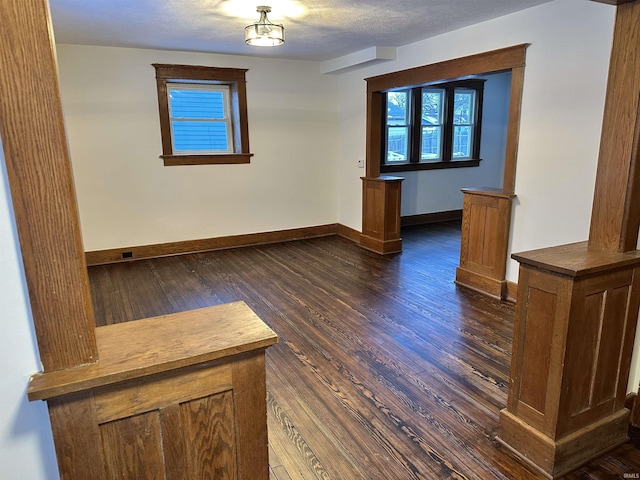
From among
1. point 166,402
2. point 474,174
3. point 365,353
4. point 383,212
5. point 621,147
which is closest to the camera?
point 166,402

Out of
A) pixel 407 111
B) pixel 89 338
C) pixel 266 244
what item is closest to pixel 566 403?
pixel 89 338

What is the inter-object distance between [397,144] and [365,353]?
480 centimetres

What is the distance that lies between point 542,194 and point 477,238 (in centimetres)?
78

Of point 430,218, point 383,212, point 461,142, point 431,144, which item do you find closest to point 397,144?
point 431,144

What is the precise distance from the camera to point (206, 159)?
5535 millimetres

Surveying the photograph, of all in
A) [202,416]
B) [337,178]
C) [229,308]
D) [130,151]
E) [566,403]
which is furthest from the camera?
[337,178]

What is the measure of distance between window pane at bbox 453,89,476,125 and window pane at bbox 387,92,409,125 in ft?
3.06

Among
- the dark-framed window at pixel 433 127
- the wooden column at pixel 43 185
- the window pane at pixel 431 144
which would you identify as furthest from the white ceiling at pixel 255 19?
the wooden column at pixel 43 185

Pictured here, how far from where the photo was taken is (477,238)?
4.14 meters

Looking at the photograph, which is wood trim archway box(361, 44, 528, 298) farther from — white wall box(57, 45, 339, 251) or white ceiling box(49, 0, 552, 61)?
white wall box(57, 45, 339, 251)

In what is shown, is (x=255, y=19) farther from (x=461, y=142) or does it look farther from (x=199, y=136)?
(x=461, y=142)

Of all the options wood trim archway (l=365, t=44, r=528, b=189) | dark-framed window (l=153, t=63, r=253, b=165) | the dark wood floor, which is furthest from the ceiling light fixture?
the dark wood floor

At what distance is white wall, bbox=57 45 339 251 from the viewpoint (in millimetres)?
4863

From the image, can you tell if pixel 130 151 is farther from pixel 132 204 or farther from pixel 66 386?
pixel 66 386
